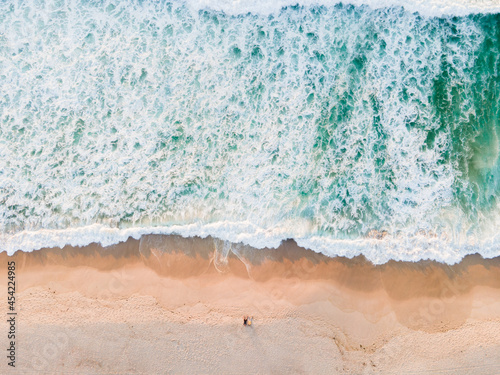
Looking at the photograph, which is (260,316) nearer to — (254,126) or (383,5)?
(254,126)

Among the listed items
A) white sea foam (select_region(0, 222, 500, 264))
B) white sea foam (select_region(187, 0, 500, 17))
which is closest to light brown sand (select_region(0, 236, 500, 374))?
white sea foam (select_region(0, 222, 500, 264))

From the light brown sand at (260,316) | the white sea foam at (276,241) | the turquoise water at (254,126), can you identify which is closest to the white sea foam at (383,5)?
the turquoise water at (254,126)

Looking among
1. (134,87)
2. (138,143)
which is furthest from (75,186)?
(134,87)

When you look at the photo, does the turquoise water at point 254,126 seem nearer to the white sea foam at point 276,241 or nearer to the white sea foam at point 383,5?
the white sea foam at point 276,241

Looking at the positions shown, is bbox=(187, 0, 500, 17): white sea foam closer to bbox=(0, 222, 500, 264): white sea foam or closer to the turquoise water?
the turquoise water

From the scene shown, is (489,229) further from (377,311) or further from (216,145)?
(216,145)

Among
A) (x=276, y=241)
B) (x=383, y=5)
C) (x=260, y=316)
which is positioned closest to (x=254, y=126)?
(x=276, y=241)
